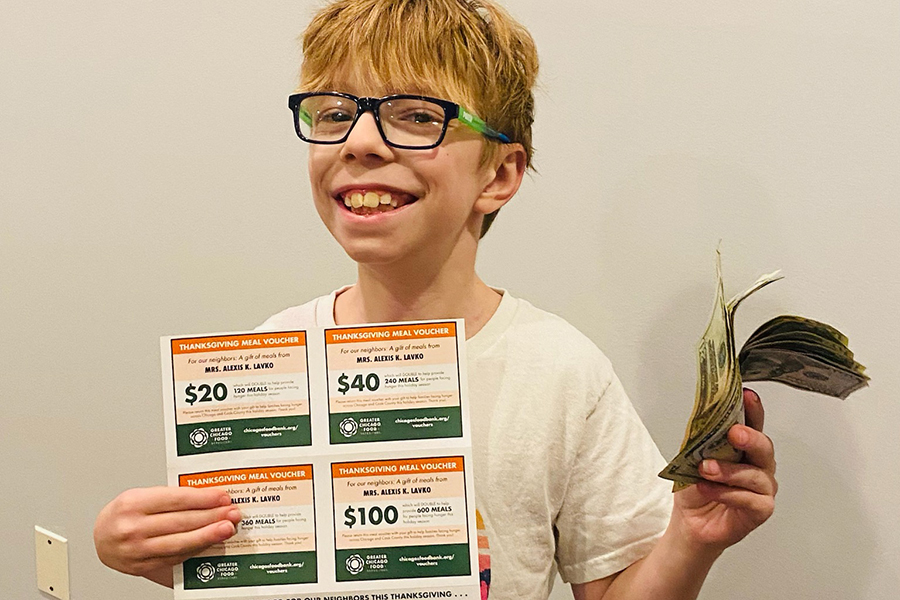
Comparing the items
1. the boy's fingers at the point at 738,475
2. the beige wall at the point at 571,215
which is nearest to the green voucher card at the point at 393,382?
the boy's fingers at the point at 738,475

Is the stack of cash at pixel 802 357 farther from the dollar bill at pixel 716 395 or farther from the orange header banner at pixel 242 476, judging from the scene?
the orange header banner at pixel 242 476

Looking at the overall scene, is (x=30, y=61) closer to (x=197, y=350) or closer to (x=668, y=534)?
(x=197, y=350)

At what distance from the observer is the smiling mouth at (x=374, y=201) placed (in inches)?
32.7

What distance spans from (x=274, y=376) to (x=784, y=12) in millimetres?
646

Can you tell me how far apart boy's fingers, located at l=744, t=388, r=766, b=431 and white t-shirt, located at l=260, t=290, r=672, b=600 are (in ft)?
0.47

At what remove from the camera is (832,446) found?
101 cm

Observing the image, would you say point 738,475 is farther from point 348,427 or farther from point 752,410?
point 348,427

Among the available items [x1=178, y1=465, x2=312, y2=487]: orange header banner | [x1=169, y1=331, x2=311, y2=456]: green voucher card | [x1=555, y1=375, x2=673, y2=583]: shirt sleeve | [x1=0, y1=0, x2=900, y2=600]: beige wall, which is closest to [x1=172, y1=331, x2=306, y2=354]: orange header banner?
Answer: [x1=169, y1=331, x2=311, y2=456]: green voucher card

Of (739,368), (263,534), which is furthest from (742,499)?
(263,534)

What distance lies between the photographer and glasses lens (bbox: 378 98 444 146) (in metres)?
0.82

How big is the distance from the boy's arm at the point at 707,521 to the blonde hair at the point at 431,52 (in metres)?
0.35

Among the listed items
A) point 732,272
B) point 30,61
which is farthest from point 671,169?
point 30,61

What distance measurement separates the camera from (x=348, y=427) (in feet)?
2.54

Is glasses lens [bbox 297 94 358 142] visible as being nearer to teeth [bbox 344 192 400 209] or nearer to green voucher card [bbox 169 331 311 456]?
teeth [bbox 344 192 400 209]
